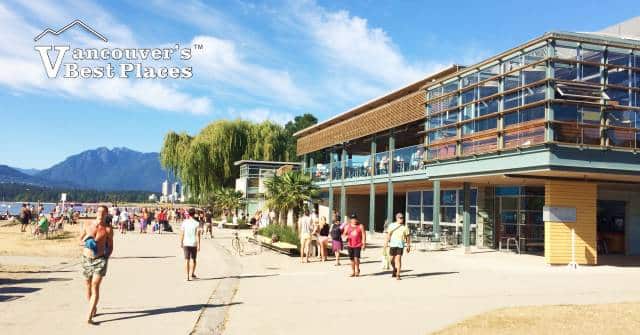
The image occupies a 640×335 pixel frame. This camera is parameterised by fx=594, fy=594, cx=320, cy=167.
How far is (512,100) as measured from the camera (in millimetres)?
18516

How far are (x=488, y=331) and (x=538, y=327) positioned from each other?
85cm

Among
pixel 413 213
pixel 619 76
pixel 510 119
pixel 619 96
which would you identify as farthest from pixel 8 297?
pixel 413 213

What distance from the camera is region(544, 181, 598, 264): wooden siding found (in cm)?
1812

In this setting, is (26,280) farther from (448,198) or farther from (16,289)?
(448,198)

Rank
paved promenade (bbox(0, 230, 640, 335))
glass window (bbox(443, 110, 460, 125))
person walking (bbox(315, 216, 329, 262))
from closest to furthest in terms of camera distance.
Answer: paved promenade (bbox(0, 230, 640, 335)) < person walking (bbox(315, 216, 329, 262)) < glass window (bbox(443, 110, 460, 125))

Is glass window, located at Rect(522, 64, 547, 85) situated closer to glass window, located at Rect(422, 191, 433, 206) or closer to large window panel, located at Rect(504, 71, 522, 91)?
large window panel, located at Rect(504, 71, 522, 91)

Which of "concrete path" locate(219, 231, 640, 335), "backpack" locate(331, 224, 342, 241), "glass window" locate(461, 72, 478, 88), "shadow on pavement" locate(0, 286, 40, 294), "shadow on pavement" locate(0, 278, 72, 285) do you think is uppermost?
"glass window" locate(461, 72, 478, 88)

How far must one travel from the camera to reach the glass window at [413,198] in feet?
98.7

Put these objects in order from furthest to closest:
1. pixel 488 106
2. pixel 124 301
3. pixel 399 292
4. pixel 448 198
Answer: pixel 448 198, pixel 488 106, pixel 399 292, pixel 124 301

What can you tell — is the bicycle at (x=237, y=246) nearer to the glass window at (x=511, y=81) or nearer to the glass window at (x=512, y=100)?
the glass window at (x=512, y=100)

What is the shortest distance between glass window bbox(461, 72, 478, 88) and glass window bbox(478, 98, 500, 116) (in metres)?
0.87

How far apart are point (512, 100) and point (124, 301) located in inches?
529

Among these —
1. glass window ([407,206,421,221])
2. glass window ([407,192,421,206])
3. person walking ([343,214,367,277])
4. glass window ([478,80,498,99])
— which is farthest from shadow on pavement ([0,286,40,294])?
glass window ([407,192,421,206])

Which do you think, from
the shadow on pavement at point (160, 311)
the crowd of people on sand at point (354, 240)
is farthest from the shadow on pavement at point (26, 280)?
the crowd of people on sand at point (354, 240)
